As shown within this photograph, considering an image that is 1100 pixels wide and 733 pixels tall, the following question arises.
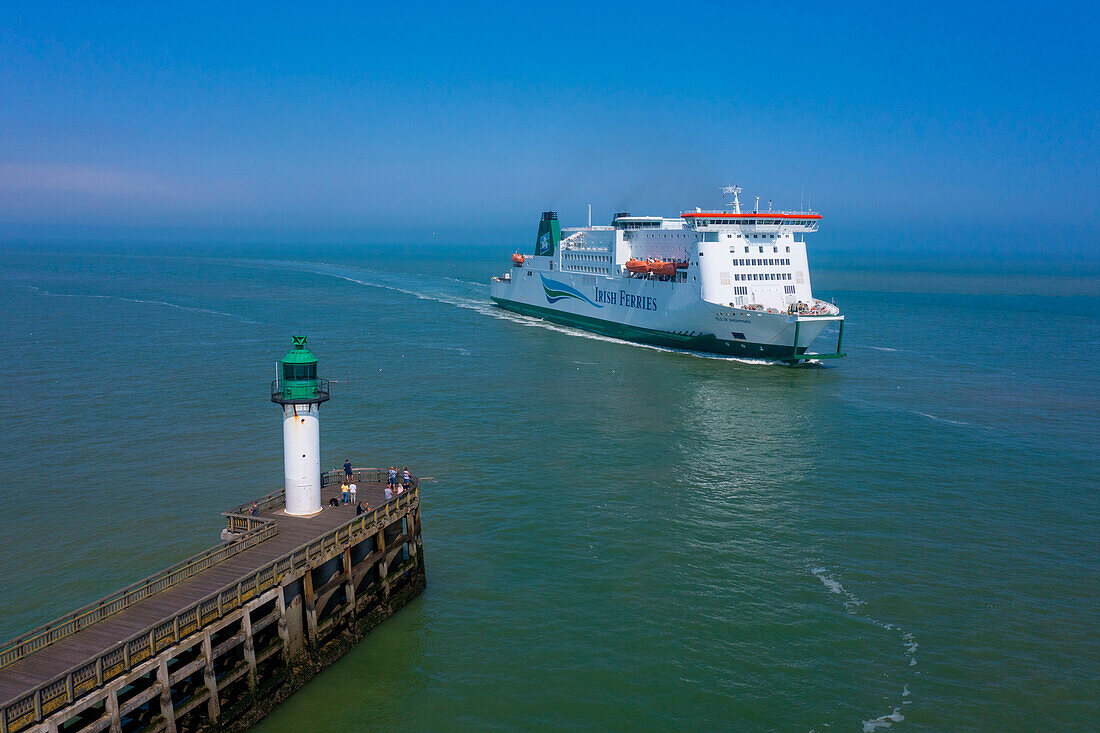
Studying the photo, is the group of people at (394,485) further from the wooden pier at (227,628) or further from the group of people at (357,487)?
the wooden pier at (227,628)

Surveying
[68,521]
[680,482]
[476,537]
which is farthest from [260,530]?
[680,482]

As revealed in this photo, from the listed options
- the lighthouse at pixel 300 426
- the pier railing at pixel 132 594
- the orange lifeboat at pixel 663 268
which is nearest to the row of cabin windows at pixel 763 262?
the orange lifeboat at pixel 663 268

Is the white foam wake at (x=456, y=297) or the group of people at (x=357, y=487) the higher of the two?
the white foam wake at (x=456, y=297)

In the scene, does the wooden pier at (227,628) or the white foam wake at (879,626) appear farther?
the white foam wake at (879,626)

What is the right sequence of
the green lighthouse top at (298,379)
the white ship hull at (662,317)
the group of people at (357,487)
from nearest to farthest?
the green lighthouse top at (298,379) → the group of people at (357,487) → the white ship hull at (662,317)

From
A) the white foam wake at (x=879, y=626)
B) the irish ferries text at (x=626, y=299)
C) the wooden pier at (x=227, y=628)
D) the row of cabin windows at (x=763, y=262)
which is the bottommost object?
the white foam wake at (x=879, y=626)

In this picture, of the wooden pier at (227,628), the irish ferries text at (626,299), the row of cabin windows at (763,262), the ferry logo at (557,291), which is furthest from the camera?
the ferry logo at (557,291)
